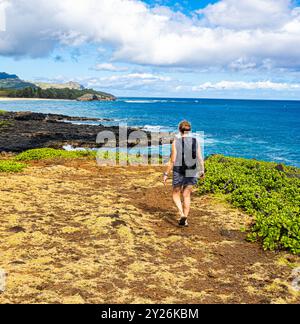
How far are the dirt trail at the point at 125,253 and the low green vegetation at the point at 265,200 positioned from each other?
364mm

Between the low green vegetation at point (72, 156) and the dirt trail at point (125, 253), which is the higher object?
the low green vegetation at point (72, 156)

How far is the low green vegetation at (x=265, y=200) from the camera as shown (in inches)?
327

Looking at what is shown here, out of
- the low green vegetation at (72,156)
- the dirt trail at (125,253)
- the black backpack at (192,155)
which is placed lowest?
the dirt trail at (125,253)

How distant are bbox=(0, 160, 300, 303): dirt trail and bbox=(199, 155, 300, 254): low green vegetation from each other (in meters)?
0.36

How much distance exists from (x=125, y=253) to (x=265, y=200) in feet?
16.6

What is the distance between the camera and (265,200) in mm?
10773

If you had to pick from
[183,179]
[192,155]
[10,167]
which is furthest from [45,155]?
[192,155]

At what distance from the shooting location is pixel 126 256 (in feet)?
24.1

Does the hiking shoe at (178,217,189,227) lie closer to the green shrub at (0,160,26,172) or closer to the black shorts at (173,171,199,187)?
the black shorts at (173,171,199,187)

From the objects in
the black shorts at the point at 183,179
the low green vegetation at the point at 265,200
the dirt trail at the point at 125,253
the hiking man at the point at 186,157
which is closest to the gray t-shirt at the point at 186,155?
the hiking man at the point at 186,157

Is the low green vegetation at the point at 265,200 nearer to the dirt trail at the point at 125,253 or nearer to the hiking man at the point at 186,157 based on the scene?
the dirt trail at the point at 125,253

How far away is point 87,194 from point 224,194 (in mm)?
4445

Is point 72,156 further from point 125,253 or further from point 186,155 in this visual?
point 125,253

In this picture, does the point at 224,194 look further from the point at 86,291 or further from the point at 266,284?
the point at 86,291
